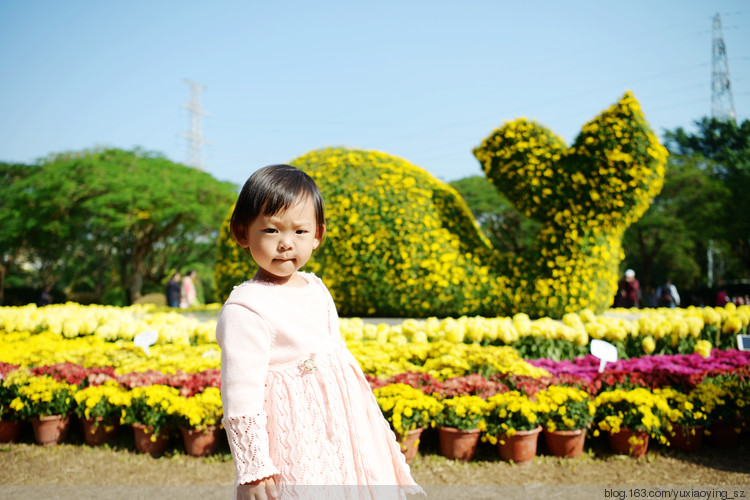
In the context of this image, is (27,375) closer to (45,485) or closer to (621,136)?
(45,485)

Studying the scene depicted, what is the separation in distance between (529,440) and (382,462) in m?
2.31

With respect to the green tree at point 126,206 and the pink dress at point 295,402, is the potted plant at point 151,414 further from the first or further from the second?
the green tree at point 126,206

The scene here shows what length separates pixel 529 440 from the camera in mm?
3547

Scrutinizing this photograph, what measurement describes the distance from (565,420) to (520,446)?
14.2 inches

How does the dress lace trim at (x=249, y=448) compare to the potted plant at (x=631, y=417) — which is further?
the potted plant at (x=631, y=417)

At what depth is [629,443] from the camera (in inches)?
144

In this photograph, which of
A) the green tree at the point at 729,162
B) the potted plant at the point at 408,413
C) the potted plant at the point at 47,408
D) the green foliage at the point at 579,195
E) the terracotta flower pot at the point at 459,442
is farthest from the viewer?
the green tree at the point at 729,162

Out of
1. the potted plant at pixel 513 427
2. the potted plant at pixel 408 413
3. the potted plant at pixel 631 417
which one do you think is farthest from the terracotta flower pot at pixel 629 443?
the potted plant at pixel 408 413

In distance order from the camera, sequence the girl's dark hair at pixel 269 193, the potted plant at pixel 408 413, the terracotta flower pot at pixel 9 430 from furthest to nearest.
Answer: the terracotta flower pot at pixel 9 430 < the potted plant at pixel 408 413 < the girl's dark hair at pixel 269 193

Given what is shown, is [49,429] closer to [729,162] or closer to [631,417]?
[631,417]

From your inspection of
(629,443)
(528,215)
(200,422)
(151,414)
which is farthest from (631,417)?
(528,215)

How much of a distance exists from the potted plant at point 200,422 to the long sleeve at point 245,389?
2.46 m

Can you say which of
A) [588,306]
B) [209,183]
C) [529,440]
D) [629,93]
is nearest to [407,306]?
[588,306]

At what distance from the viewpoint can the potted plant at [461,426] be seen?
11.6 ft
